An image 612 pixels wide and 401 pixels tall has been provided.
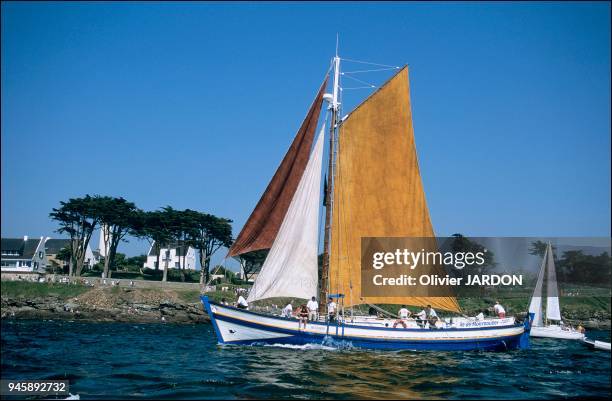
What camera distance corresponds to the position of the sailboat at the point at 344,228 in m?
27.2

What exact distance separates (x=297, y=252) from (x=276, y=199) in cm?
339

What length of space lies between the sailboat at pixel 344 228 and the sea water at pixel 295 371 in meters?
0.95

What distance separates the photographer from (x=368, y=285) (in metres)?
30.4

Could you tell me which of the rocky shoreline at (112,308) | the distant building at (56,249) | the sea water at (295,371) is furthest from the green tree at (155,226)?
the sea water at (295,371)

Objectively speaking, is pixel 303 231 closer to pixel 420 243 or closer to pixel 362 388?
pixel 420 243

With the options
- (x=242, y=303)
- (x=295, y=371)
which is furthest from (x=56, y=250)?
(x=295, y=371)

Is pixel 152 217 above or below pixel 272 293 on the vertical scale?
above

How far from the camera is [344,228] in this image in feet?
101

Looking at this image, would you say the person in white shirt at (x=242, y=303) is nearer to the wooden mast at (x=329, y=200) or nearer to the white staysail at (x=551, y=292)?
the wooden mast at (x=329, y=200)

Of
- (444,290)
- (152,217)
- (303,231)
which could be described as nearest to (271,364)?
(303,231)

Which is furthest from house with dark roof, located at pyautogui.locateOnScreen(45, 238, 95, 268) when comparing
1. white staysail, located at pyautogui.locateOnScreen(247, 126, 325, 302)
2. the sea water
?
white staysail, located at pyautogui.locateOnScreen(247, 126, 325, 302)

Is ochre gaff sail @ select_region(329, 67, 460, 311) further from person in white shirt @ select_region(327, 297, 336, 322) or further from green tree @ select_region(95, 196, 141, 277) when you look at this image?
green tree @ select_region(95, 196, 141, 277)

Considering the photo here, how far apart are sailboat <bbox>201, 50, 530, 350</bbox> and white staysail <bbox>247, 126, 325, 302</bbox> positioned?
0.19ft

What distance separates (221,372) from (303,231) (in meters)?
11.1
